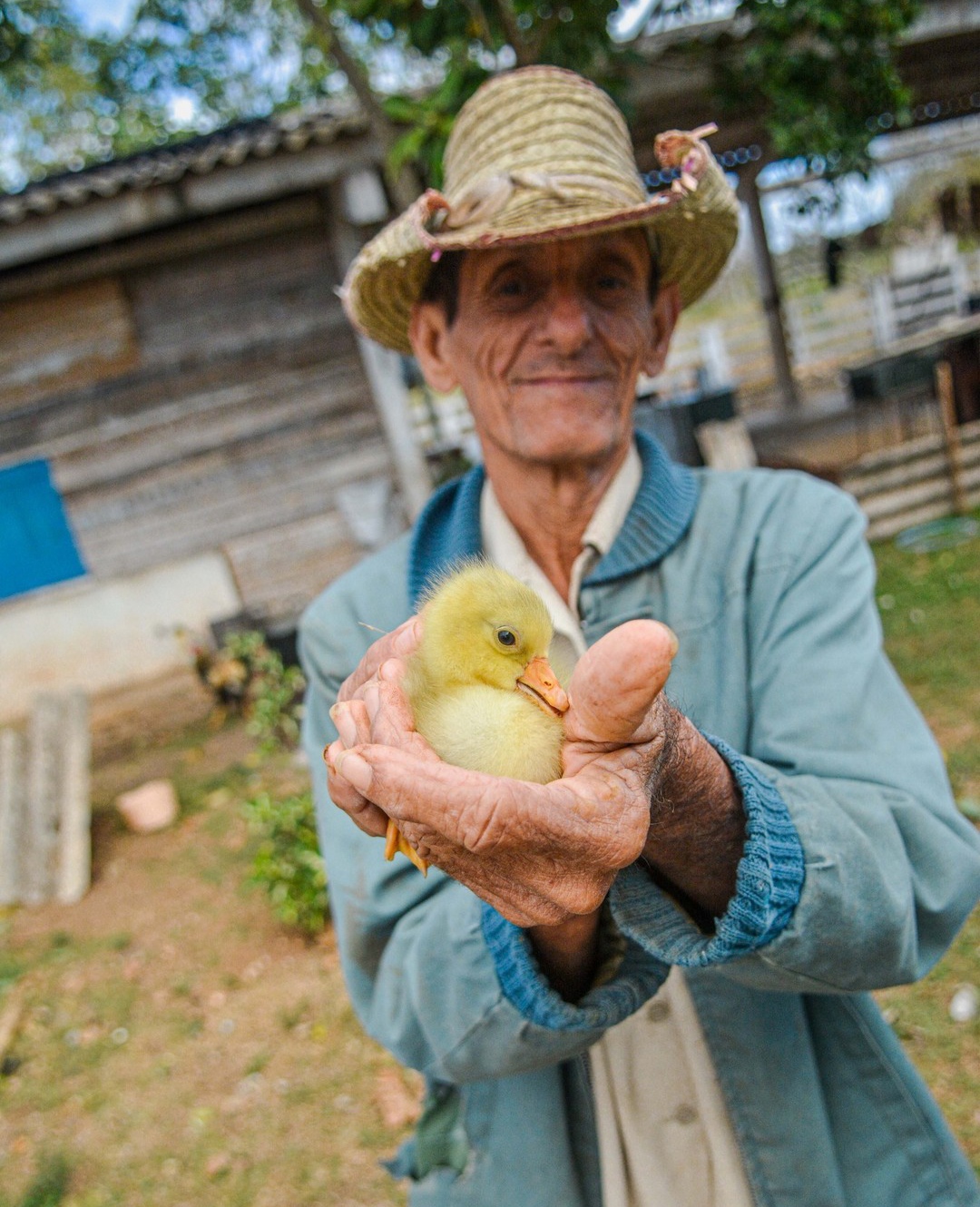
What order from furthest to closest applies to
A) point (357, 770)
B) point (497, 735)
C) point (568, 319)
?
point (568, 319)
point (497, 735)
point (357, 770)

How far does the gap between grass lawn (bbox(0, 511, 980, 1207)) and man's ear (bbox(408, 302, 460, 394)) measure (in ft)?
10.8

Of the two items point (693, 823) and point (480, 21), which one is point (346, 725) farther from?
point (480, 21)

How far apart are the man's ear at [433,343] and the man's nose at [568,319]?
0.36 m

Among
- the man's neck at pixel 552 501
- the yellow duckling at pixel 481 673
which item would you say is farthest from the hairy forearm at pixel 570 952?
the man's neck at pixel 552 501

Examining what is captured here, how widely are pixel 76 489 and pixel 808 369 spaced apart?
1684 cm

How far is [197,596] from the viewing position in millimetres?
9422

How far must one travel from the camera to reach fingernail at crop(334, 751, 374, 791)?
115 centimetres

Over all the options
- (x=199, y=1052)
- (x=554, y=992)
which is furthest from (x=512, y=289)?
(x=199, y=1052)

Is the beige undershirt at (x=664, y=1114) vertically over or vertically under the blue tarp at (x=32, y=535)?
under

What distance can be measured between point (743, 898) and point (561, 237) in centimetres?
140

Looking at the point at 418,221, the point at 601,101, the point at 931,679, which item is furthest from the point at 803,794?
the point at 931,679

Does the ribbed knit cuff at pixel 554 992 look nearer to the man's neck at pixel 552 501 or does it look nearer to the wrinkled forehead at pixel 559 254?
the man's neck at pixel 552 501

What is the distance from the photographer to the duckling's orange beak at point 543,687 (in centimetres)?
130

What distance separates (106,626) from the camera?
9.34 m
